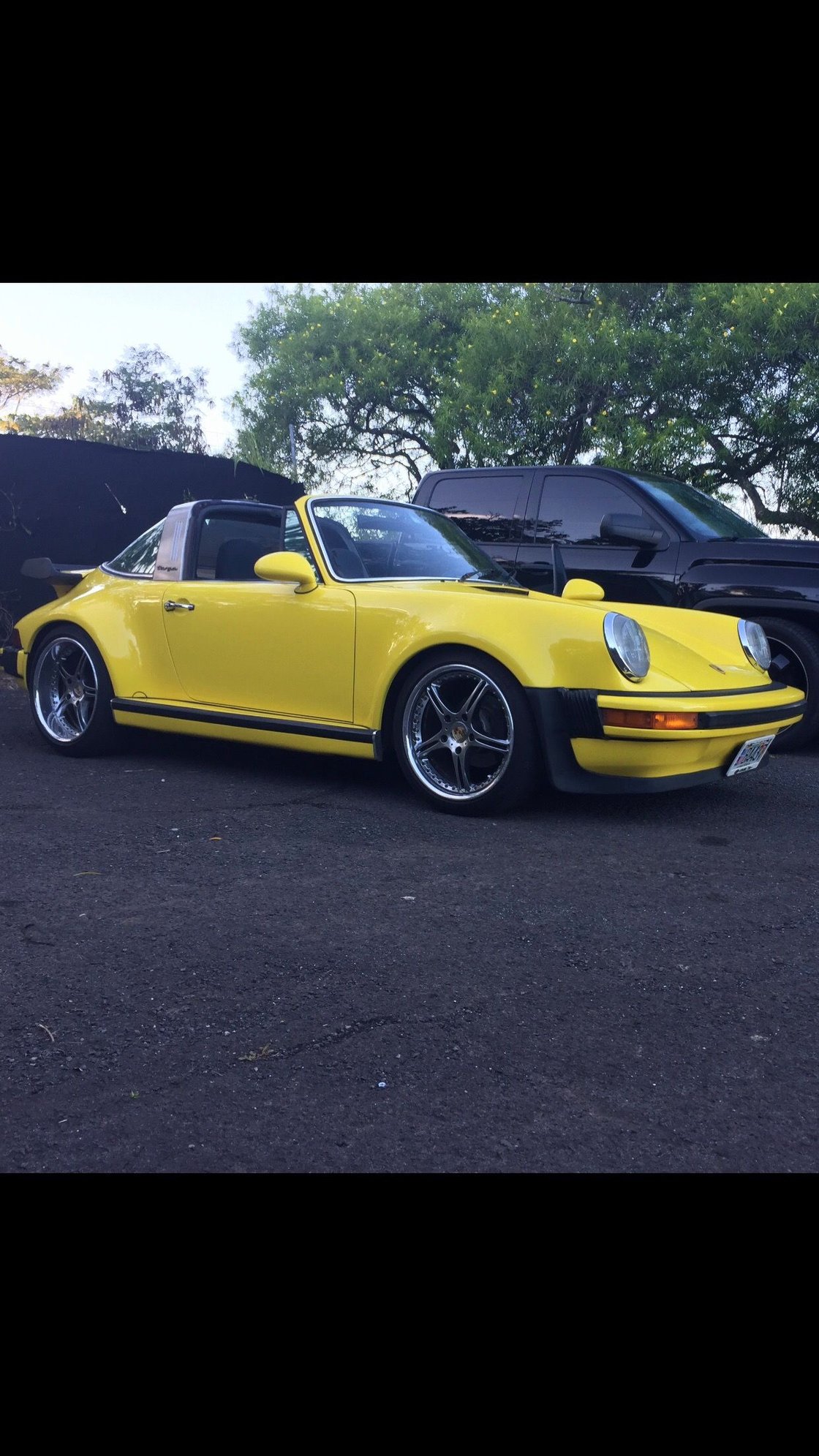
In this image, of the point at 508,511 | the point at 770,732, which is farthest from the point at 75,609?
the point at 770,732

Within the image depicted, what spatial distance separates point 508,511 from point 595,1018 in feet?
18.9

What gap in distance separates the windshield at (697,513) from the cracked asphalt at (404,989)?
9.63ft

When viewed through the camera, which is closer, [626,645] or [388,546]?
[626,645]

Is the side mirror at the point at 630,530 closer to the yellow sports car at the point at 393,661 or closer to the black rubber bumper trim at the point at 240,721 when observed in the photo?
the yellow sports car at the point at 393,661

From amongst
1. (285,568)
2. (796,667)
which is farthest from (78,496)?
(796,667)

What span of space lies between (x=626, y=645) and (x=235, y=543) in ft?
7.92

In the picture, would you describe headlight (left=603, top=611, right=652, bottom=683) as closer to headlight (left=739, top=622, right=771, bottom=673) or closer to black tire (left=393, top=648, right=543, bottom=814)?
black tire (left=393, top=648, right=543, bottom=814)

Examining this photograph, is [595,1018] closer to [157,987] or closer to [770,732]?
[157,987]

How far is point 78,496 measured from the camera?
11586 mm

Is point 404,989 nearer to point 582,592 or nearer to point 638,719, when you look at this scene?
point 638,719

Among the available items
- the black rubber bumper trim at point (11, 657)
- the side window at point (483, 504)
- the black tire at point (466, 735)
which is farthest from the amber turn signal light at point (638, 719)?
the black rubber bumper trim at point (11, 657)

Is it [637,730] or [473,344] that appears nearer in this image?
[637,730]

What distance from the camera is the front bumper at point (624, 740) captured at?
473 centimetres
